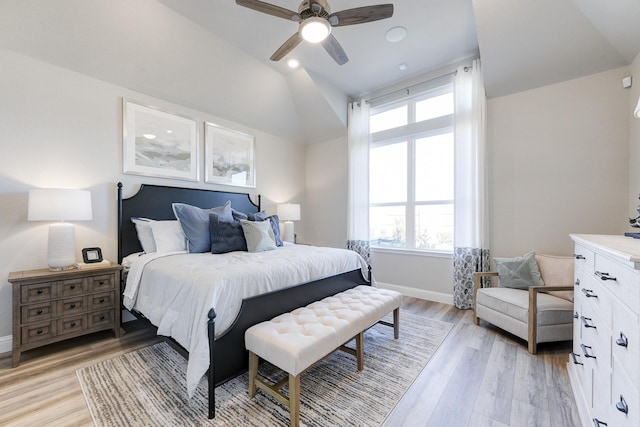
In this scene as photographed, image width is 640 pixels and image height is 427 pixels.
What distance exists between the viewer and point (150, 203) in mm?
3211

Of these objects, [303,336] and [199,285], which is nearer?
[303,336]

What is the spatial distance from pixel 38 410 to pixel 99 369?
0.43 meters

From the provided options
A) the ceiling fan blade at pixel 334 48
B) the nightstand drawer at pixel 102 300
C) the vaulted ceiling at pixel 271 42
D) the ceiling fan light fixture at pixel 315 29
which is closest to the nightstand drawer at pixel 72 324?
the nightstand drawer at pixel 102 300

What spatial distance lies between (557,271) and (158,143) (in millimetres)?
4758

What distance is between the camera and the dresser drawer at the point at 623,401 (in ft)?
2.91

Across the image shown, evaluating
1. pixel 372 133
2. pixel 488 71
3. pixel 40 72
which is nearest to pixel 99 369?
pixel 40 72

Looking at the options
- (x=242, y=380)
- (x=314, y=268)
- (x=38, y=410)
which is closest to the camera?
(x=38, y=410)

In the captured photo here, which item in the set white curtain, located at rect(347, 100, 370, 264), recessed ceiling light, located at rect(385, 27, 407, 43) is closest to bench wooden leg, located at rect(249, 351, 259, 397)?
white curtain, located at rect(347, 100, 370, 264)

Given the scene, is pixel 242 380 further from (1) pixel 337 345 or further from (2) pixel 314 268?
(2) pixel 314 268

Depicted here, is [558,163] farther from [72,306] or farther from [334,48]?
[72,306]

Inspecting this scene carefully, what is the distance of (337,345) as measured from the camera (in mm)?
1758

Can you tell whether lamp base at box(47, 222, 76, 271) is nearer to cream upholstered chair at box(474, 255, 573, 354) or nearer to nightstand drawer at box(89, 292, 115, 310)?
nightstand drawer at box(89, 292, 115, 310)

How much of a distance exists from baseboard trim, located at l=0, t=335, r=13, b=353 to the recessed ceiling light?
489 cm

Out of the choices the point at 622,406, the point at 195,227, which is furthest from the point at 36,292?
the point at 622,406
